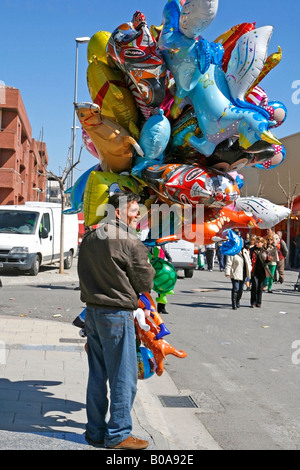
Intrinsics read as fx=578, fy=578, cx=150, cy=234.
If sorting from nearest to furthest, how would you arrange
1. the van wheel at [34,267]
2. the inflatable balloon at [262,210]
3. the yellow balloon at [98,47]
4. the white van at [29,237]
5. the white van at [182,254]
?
the yellow balloon at [98,47]
the inflatable balloon at [262,210]
the white van at [29,237]
the van wheel at [34,267]
the white van at [182,254]

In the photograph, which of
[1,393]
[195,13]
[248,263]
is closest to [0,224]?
[248,263]

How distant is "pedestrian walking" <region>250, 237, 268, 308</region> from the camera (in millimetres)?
13969

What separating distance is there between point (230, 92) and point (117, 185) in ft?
4.15

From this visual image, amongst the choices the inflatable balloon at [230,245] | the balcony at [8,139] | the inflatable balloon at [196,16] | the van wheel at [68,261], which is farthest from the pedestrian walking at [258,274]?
the balcony at [8,139]

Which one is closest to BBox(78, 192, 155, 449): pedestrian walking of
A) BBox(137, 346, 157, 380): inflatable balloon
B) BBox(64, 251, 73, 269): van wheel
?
BBox(137, 346, 157, 380): inflatable balloon

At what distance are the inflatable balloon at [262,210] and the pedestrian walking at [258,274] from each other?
27.7ft

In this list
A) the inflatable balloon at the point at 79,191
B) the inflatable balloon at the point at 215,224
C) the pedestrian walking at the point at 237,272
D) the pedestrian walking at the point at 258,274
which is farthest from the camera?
the pedestrian walking at the point at 258,274

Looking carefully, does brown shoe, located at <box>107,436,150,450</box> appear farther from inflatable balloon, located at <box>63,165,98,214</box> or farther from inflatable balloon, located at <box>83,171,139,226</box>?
inflatable balloon, located at <box>63,165,98,214</box>

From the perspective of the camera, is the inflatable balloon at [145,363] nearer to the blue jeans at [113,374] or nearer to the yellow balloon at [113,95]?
the blue jeans at [113,374]

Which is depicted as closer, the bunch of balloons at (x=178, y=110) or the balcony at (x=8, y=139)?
the bunch of balloons at (x=178, y=110)

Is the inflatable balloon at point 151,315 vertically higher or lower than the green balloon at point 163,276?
lower

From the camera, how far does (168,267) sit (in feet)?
18.4

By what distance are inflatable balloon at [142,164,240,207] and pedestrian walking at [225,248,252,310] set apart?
335 inches

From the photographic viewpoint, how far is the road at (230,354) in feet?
18.0
